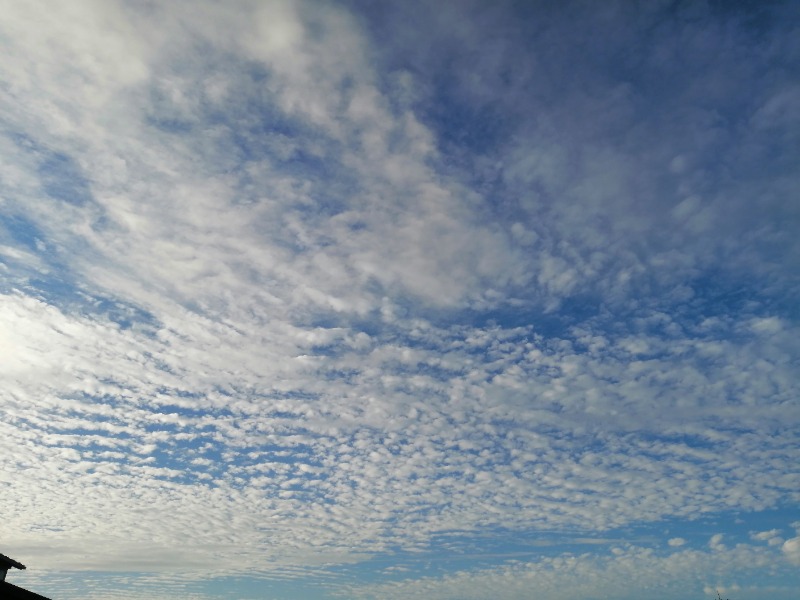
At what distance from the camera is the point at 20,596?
2156 cm
